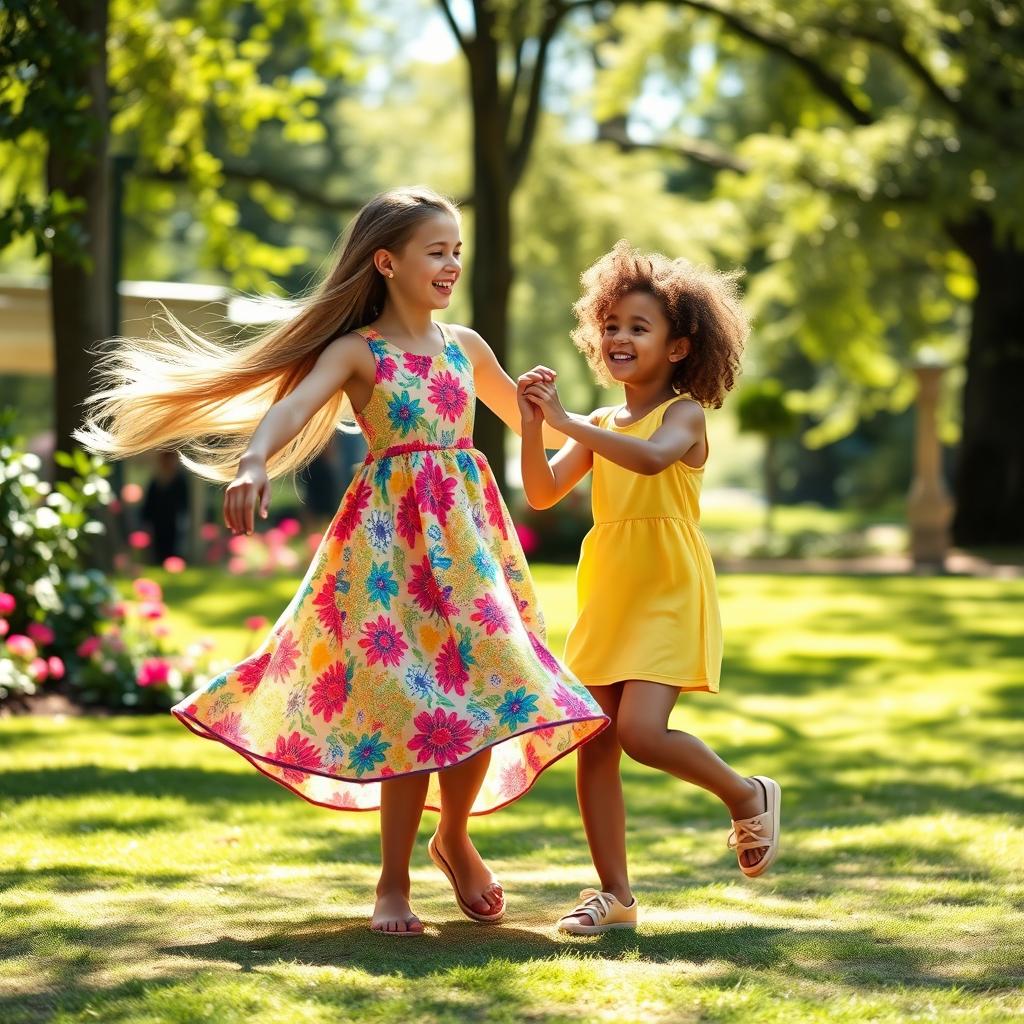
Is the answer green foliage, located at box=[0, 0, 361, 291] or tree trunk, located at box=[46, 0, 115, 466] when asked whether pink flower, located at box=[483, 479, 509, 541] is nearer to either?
green foliage, located at box=[0, 0, 361, 291]

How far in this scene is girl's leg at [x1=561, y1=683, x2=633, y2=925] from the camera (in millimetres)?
4027

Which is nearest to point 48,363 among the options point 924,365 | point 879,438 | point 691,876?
point 924,365

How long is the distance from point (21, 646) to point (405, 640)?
4456mm

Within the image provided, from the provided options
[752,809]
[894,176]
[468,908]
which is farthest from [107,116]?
[894,176]

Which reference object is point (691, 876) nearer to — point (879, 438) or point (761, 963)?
point (761, 963)

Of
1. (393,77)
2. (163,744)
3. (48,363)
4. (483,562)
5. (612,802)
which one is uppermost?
(393,77)

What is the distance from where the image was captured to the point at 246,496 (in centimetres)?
347

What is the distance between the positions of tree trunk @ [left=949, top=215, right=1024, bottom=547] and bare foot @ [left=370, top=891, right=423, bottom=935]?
17.9m

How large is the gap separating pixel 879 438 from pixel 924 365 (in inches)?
934

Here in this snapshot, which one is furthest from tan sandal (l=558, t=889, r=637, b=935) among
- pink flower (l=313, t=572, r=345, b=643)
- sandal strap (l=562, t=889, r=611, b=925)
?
pink flower (l=313, t=572, r=345, b=643)

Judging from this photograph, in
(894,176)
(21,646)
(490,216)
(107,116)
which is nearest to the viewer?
(21,646)

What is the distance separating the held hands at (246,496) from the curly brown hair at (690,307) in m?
1.12

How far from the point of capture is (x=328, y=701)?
12.9ft

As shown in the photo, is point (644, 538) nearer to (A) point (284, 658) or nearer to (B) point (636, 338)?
(B) point (636, 338)
